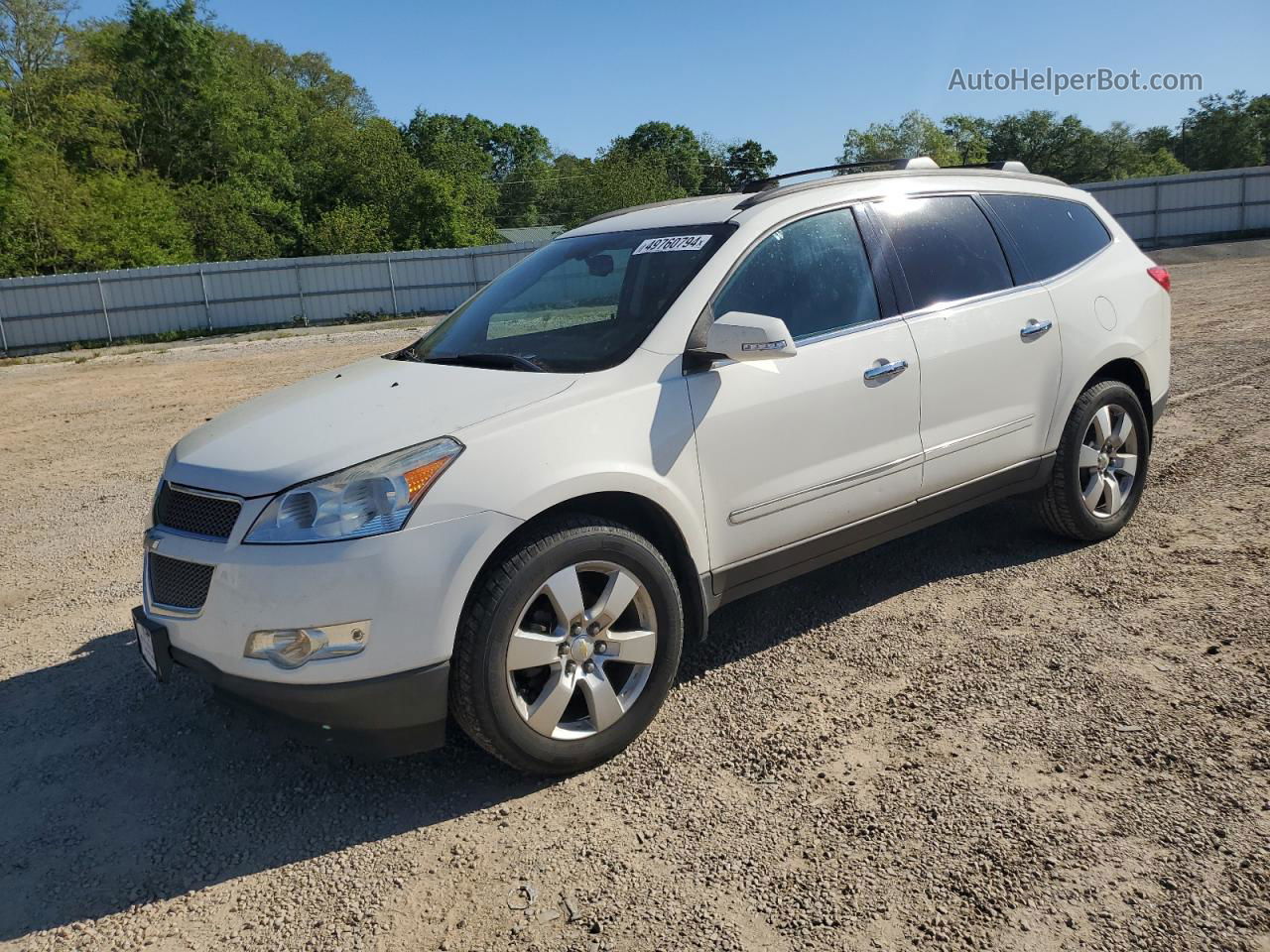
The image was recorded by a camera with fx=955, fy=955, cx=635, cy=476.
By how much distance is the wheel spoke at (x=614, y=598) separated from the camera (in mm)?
3098

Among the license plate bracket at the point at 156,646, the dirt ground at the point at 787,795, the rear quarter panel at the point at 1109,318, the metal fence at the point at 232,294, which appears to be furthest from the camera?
the metal fence at the point at 232,294

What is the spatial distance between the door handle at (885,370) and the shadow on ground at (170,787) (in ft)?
3.76

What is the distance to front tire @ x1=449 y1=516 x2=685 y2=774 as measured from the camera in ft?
9.44

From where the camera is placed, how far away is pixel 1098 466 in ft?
15.8

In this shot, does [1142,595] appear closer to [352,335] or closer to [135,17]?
[352,335]

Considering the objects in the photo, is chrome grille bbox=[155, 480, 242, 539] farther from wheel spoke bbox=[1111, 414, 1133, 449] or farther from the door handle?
wheel spoke bbox=[1111, 414, 1133, 449]

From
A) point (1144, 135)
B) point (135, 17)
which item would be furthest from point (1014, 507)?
point (1144, 135)

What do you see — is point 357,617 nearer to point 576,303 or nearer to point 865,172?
point 576,303

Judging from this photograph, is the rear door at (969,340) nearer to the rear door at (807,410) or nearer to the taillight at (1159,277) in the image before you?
the rear door at (807,410)

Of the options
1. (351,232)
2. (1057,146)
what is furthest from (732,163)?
(351,232)

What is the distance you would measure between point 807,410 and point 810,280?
1.84ft

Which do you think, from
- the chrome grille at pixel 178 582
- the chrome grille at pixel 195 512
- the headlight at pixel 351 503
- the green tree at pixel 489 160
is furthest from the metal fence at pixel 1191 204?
the chrome grille at pixel 178 582

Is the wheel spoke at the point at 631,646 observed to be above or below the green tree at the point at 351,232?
below

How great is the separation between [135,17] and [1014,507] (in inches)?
2070
